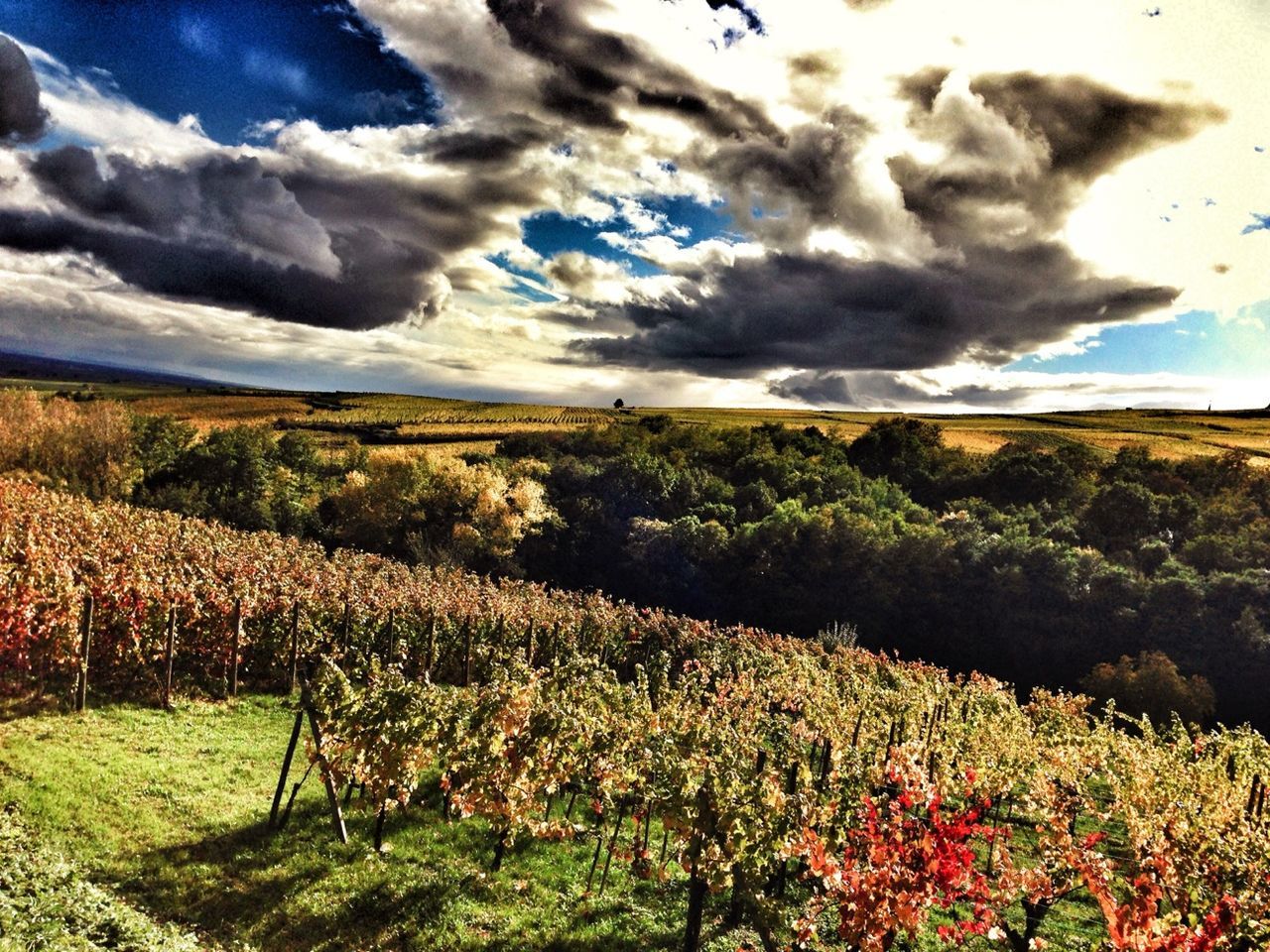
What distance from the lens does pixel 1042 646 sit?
33.4 m

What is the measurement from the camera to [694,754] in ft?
33.6

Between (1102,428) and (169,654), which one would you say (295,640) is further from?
(1102,428)

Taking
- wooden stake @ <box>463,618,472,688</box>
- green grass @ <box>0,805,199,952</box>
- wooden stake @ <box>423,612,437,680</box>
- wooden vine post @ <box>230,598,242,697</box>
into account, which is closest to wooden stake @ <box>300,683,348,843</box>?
green grass @ <box>0,805,199,952</box>

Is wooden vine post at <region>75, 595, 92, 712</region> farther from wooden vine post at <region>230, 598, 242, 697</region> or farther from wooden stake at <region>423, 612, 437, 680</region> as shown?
wooden stake at <region>423, 612, 437, 680</region>

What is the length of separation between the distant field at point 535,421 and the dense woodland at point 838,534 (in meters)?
15.6

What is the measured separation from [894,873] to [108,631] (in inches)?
678

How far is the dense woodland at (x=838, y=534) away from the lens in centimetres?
3141

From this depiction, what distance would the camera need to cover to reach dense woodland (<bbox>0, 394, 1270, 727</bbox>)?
3141cm

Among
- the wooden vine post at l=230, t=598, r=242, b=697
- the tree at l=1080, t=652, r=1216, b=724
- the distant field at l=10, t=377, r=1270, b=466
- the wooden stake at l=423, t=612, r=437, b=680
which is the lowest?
the tree at l=1080, t=652, r=1216, b=724

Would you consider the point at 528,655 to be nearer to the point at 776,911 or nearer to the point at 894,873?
the point at 776,911

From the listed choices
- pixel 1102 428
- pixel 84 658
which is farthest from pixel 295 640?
pixel 1102 428

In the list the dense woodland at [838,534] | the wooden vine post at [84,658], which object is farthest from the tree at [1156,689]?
A: the wooden vine post at [84,658]

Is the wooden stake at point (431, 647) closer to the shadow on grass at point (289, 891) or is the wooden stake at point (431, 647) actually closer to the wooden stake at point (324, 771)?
the wooden stake at point (324, 771)

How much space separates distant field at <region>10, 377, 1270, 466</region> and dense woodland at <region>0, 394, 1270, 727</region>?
51.2 feet
